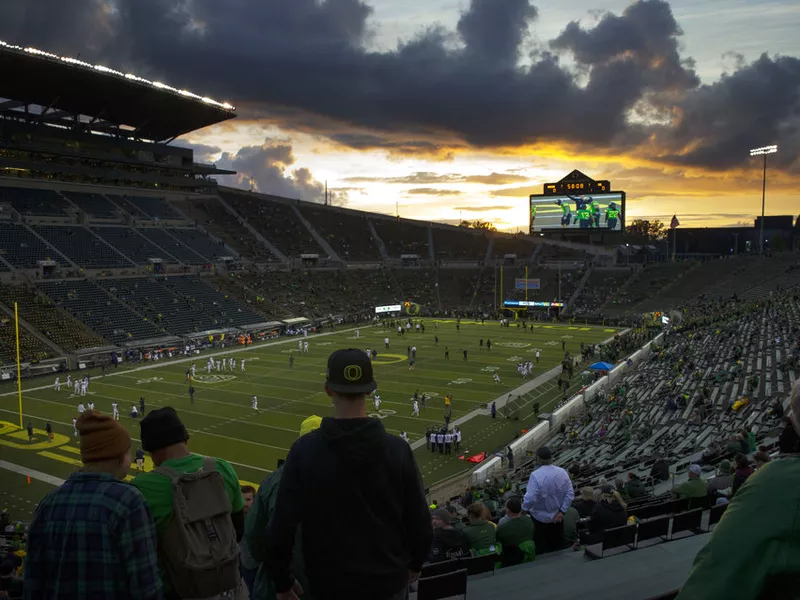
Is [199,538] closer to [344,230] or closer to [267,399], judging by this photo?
[267,399]

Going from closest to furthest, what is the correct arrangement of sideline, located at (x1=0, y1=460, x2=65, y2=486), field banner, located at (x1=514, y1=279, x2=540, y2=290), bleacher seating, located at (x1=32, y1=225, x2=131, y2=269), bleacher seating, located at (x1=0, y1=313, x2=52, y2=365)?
sideline, located at (x1=0, y1=460, x2=65, y2=486) → bleacher seating, located at (x1=0, y1=313, x2=52, y2=365) → bleacher seating, located at (x1=32, y1=225, x2=131, y2=269) → field banner, located at (x1=514, y1=279, x2=540, y2=290)

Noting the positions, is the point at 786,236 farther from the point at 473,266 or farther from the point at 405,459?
the point at 405,459

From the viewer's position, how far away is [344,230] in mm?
89812

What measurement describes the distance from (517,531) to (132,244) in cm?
6052

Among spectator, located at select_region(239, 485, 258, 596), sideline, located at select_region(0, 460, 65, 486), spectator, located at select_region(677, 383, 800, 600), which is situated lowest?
sideline, located at select_region(0, 460, 65, 486)

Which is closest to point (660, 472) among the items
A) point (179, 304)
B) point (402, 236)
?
point (179, 304)

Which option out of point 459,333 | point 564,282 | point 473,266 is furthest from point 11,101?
point 564,282

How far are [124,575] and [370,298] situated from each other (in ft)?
230

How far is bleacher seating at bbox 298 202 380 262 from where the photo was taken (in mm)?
85000

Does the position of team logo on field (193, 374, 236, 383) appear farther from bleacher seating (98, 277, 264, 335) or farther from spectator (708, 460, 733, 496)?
spectator (708, 460, 733, 496)

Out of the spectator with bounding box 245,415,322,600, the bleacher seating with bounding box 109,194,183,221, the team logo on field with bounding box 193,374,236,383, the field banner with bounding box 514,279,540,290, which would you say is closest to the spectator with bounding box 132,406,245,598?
the spectator with bounding box 245,415,322,600

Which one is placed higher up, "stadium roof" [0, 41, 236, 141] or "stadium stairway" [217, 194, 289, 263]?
"stadium roof" [0, 41, 236, 141]

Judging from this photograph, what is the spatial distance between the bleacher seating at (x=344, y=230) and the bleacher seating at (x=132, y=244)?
2711 cm

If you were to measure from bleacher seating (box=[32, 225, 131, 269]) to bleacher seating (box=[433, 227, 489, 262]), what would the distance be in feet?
149
